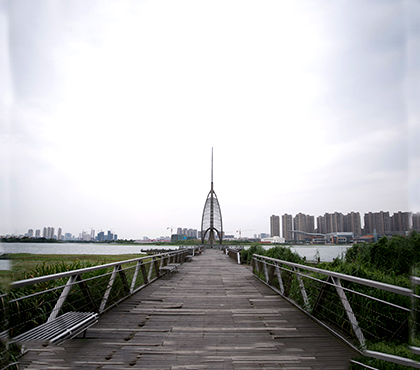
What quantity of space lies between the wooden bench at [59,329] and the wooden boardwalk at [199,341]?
18 centimetres

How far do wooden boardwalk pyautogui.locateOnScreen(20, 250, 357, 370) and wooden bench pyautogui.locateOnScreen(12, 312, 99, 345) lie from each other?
18cm

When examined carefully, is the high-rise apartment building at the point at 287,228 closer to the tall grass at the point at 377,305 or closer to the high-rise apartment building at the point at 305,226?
the high-rise apartment building at the point at 305,226

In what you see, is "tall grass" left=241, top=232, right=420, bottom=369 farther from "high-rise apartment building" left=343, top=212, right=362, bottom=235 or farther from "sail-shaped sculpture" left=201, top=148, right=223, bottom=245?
"sail-shaped sculpture" left=201, top=148, right=223, bottom=245

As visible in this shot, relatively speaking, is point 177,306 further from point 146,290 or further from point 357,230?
point 357,230

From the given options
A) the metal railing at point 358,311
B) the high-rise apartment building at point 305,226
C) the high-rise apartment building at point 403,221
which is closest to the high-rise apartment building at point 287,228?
the high-rise apartment building at point 305,226

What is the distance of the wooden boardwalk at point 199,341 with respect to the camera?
272 centimetres

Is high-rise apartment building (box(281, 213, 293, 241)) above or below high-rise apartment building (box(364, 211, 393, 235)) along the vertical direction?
below

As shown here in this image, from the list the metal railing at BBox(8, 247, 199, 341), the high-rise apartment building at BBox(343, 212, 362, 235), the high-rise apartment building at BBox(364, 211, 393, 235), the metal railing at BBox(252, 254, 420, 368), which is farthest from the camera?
the metal railing at BBox(8, 247, 199, 341)

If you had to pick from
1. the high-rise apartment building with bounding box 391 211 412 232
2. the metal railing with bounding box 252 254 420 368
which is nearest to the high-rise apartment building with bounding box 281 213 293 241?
the metal railing with bounding box 252 254 420 368

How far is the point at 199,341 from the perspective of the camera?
3.36 m

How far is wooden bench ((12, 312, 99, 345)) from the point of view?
8.59ft

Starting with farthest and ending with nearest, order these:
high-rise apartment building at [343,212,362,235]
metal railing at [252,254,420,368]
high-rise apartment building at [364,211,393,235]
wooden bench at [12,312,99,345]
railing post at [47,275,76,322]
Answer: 1. railing post at [47,275,76,322]
2. high-rise apartment building at [343,212,362,235]
3. metal railing at [252,254,420,368]
4. wooden bench at [12,312,99,345]
5. high-rise apartment building at [364,211,393,235]

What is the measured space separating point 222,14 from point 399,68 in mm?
3344

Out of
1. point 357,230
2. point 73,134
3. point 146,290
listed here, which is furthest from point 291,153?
point 73,134
